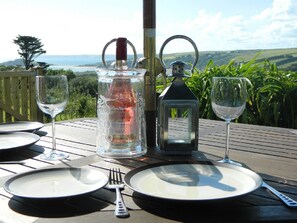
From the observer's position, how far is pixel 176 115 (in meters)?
1.17

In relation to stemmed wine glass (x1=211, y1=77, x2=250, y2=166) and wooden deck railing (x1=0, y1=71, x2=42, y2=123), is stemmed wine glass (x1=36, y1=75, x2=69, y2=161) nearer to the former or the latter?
stemmed wine glass (x1=211, y1=77, x2=250, y2=166)

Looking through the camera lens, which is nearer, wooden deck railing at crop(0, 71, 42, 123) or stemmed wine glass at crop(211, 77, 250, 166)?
stemmed wine glass at crop(211, 77, 250, 166)

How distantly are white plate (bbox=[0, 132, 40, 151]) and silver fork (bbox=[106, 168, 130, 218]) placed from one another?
0.44 metres

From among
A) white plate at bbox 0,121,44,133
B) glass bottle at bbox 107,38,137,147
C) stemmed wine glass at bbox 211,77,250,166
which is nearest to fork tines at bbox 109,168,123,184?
glass bottle at bbox 107,38,137,147

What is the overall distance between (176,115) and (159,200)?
436mm

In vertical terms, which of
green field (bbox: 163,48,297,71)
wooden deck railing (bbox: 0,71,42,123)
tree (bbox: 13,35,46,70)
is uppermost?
Result: tree (bbox: 13,35,46,70)

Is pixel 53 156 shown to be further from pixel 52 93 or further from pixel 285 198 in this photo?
pixel 285 198

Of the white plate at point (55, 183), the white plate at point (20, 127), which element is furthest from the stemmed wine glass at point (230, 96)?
the white plate at point (20, 127)

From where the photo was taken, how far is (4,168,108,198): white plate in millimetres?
840

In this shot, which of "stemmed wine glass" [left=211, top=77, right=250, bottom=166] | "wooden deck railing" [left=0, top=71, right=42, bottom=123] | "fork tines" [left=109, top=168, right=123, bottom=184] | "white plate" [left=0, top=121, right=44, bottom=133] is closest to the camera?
"fork tines" [left=109, top=168, right=123, bottom=184]

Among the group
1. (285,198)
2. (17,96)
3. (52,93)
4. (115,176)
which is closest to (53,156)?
(52,93)

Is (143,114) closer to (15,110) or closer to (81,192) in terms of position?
(81,192)

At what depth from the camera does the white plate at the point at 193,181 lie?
2.72 ft

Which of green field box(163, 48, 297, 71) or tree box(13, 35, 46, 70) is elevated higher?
tree box(13, 35, 46, 70)
